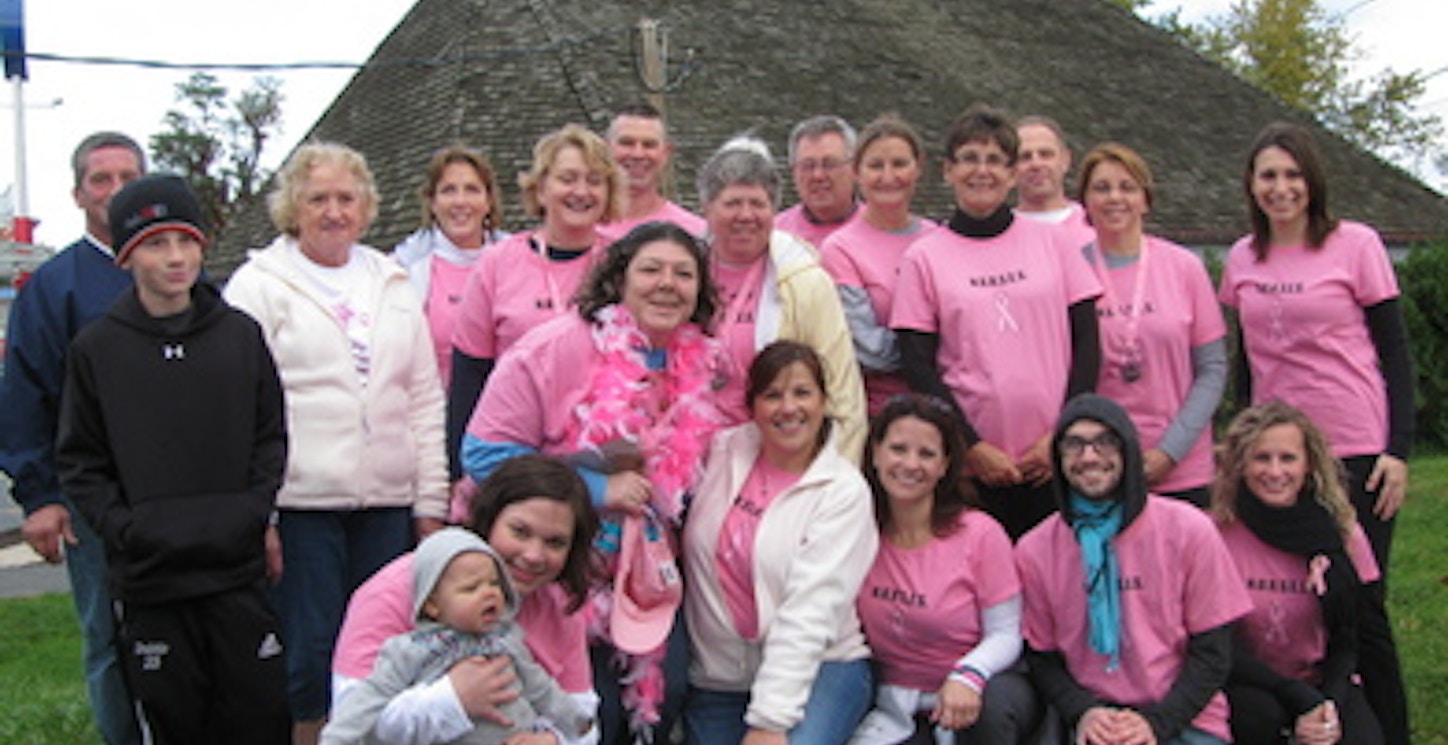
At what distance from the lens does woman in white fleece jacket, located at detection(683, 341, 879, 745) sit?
401 centimetres

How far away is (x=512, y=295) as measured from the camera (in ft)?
15.2

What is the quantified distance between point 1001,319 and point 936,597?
0.93 metres

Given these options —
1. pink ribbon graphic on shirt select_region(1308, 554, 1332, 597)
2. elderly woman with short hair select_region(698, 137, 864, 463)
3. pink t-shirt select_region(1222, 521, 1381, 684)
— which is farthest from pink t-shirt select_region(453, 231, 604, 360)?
pink ribbon graphic on shirt select_region(1308, 554, 1332, 597)

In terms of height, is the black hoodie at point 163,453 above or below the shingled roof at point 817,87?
below

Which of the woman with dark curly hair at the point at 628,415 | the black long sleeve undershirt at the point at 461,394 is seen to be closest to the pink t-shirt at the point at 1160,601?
the woman with dark curly hair at the point at 628,415

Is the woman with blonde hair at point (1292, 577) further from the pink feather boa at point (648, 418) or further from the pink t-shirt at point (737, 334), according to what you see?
the pink feather boa at point (648, 418)

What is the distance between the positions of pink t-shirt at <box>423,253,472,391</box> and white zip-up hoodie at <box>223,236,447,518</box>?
53 centimetres

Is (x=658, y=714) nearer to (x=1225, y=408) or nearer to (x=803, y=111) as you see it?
(x=1225, y=408)

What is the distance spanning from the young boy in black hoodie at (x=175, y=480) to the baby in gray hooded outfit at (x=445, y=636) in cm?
83

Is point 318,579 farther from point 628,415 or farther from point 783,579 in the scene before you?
point 783,579

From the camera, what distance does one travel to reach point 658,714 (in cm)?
415

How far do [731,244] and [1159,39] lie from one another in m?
24.3

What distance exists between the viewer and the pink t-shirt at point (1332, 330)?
471 cm

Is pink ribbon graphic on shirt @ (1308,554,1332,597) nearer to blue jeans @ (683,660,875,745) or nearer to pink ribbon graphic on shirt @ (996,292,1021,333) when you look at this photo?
pink ribbon graphic on shirt @ (996,292,1021,333)
